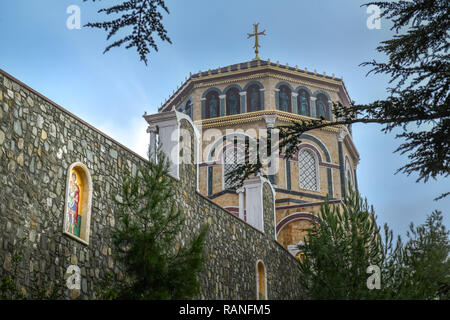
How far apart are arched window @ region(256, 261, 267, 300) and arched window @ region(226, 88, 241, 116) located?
12337 mm

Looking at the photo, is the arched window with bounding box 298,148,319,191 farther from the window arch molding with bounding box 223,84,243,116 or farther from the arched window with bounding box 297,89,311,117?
the window arch molding with bounding box 223,84,243,116

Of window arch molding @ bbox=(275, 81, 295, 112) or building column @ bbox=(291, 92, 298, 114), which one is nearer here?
window arch molding @ bbox=(275, 81, 295, 112)

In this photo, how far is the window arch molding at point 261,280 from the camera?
53.1 ft

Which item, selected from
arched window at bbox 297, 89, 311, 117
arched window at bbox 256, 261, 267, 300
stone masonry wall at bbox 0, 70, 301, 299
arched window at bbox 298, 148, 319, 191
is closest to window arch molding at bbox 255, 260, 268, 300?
arched window at bbox 256, 261, 267, 300

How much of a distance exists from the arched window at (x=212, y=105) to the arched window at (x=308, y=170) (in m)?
3.88

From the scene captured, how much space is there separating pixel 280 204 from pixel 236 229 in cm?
1016

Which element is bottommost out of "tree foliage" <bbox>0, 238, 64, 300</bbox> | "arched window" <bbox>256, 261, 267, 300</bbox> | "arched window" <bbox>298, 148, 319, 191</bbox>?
"tree foliage" <bbox>0, 238, 64, 300</bbox>

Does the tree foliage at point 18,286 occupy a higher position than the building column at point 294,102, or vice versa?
the building column at point 294,102

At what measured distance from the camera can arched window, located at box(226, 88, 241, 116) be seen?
28.3 metres

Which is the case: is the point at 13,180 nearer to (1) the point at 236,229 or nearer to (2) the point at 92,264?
(2) the point at 92,264

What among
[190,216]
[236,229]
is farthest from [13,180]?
[236,229]

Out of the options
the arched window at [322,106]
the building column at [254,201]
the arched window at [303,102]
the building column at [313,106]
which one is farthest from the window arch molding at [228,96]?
the building column at [254,201]

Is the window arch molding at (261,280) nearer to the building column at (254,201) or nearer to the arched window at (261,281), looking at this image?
the arched window at (261,281)

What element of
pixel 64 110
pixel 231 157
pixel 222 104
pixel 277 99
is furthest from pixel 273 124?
pixel 64 110
